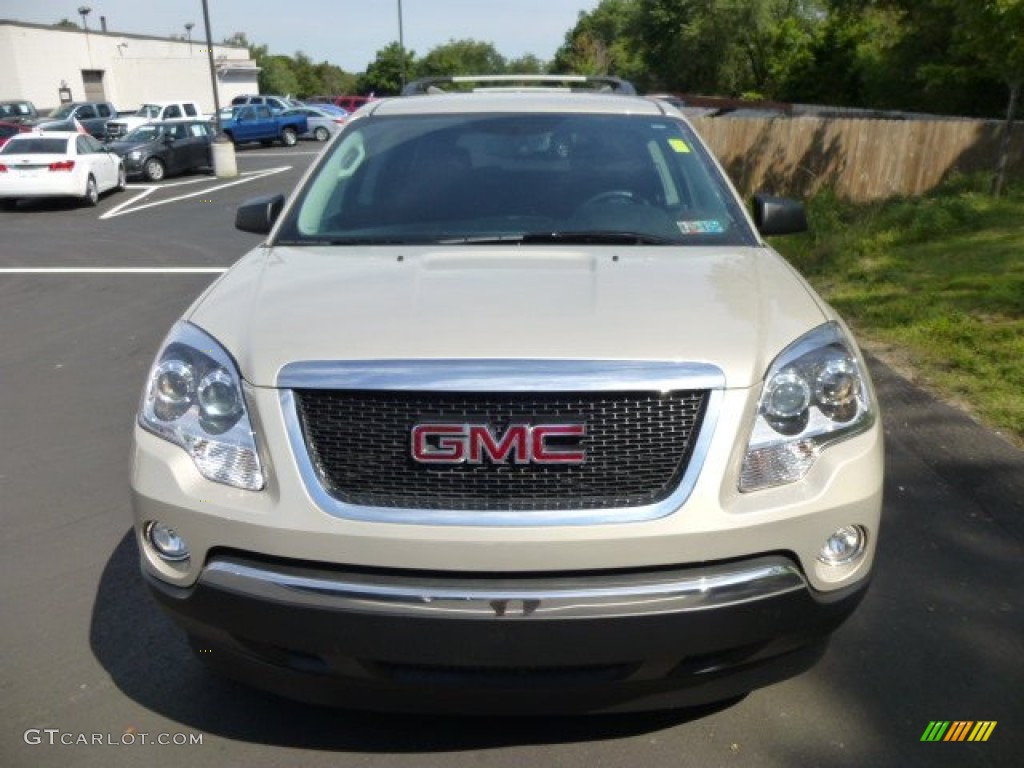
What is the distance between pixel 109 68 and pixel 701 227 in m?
65.0

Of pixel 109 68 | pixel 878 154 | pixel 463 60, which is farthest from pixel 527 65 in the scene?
pixel 878 154

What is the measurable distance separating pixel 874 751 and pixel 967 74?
871 inches

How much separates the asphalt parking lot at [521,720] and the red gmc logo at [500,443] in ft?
3.01

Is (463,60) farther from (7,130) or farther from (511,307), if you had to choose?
(511,307)

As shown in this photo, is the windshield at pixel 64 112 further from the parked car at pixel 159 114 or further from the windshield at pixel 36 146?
the windshield at pixel 36 146

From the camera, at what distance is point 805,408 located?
2.55 metres

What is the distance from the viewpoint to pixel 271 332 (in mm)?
2619

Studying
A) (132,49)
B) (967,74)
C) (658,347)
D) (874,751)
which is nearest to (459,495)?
(658,347)

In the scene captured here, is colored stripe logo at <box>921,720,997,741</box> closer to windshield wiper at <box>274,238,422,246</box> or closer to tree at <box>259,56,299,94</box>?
windshield wiper at <box>274,238,422,246</box>

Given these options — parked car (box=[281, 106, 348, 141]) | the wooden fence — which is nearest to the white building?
parked car (box=[281, 106, 348, 141])

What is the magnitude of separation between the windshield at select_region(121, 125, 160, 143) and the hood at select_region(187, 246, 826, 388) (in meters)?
23.3

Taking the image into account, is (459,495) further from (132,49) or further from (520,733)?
(132,49)

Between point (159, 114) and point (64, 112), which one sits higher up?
point (64, 112)

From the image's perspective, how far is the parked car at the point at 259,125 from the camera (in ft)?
125
